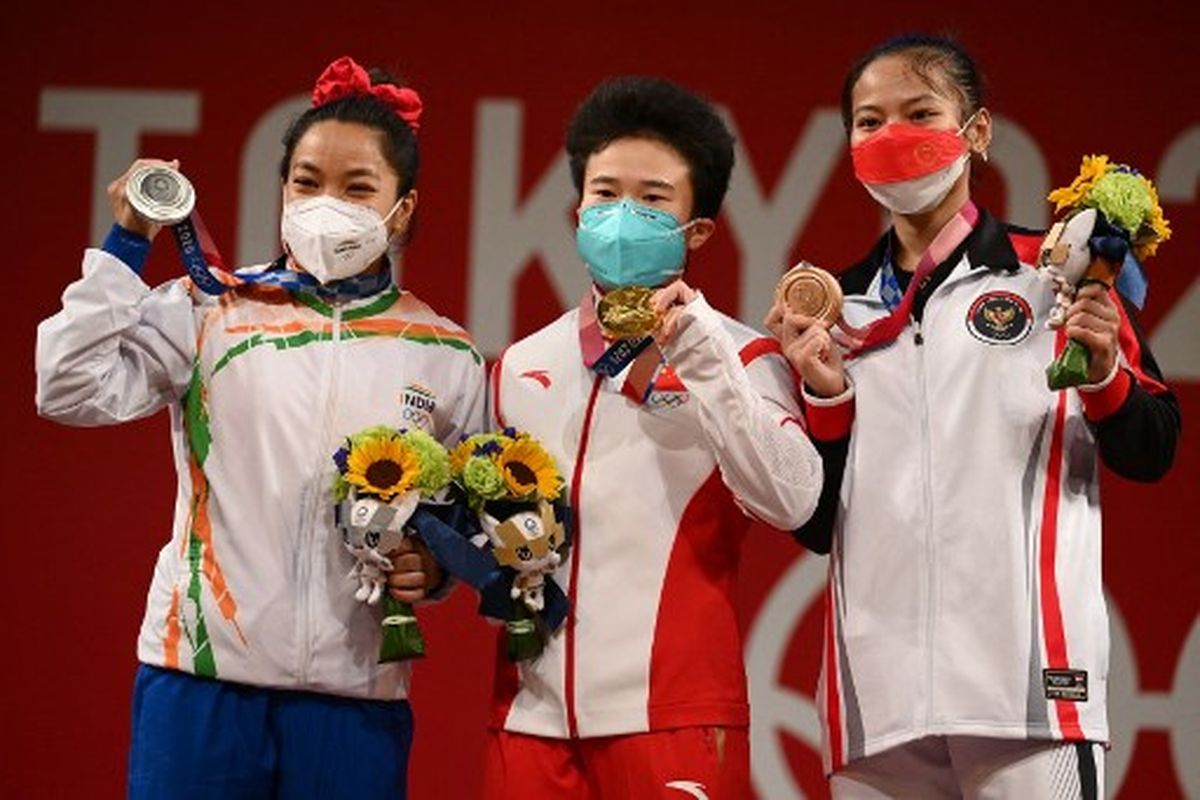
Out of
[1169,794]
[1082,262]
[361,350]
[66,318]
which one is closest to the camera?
[1082,262]

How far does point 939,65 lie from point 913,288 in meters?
0.36

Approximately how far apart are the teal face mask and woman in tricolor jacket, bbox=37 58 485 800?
34cm

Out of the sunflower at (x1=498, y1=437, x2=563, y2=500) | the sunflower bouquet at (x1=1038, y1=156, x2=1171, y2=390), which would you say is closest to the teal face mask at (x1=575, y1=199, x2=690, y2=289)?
the sunflower at (x1=498, y1=437, x2=563, y2=500)

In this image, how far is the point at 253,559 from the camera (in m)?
3.13

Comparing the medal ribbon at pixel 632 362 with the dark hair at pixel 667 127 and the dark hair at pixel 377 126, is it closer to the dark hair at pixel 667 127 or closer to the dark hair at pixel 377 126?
the dark hair at pixel 667 127


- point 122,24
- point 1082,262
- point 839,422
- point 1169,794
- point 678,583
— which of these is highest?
point 122,24

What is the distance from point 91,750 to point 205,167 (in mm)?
1390

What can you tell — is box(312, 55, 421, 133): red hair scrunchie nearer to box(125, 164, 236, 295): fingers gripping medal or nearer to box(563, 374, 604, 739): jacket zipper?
box(125, 164, 236, 295): fingers gripping medal

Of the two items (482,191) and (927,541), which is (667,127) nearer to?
(927,541)

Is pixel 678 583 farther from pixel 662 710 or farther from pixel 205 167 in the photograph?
pixel 205 167

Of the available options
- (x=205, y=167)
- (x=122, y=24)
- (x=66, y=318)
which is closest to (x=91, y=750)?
(x=205, y=167)

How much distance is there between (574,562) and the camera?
123 inches

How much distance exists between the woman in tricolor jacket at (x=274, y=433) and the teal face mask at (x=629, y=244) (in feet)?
1.12

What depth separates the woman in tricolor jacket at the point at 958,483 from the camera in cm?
291
